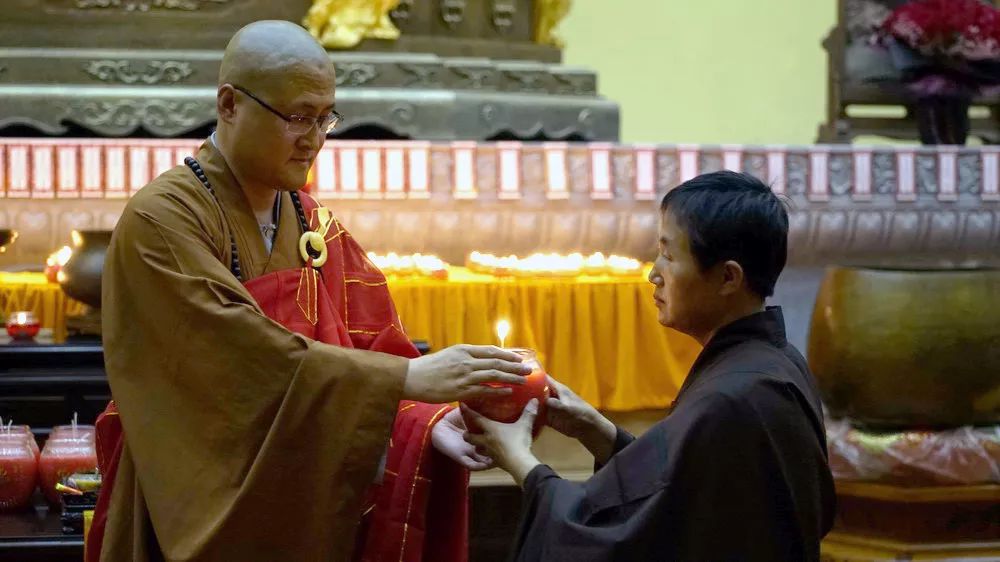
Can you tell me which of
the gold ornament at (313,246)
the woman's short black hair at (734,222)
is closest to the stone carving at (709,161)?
the gold ornament at (313,246)

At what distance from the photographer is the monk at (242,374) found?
2.03 metres

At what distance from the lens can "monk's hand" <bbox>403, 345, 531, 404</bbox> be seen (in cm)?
204

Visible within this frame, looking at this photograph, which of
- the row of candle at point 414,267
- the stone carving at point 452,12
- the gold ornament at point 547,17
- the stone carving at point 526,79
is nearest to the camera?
the row of candle at point 414,267

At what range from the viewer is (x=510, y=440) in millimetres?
2059

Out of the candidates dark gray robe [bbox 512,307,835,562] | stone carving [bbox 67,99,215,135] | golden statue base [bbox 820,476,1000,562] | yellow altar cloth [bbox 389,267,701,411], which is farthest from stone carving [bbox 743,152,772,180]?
dark gray robe [bbox 512,307,835,562]

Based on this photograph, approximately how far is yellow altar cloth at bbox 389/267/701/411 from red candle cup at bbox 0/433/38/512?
6.71ft

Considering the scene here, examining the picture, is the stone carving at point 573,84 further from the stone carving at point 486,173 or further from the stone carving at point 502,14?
the stone carving at point 486,173

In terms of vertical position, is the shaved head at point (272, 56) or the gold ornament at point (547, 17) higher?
the gold ornament at point (547, 17)

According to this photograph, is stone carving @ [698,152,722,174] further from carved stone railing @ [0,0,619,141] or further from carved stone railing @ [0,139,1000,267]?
carved stone railing @ [0,0,619,141]

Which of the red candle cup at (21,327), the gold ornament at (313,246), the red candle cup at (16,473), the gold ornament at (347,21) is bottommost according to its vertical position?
the red candle cup at (16,473)

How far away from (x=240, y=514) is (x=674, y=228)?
74 centimetres

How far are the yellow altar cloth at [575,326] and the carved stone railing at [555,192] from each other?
0.91 m

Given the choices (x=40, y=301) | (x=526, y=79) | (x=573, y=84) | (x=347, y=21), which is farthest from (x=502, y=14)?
(x=40, y=301)

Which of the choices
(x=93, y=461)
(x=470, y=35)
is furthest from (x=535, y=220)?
(x=93, y=461)
